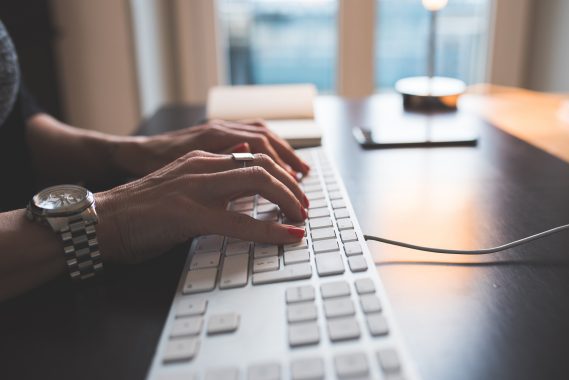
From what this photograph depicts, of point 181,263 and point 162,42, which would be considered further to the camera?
point 162,42

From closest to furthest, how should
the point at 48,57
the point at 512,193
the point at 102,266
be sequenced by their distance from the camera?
1. the point at 102,266
2. the point at 512,193
3. the point at 48,57

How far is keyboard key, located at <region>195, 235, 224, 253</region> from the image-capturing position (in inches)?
20.0

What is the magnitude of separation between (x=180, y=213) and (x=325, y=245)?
0.14m

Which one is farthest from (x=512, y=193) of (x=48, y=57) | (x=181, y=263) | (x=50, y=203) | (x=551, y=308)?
(x=48, y=57)

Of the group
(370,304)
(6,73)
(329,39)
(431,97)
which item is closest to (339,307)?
(370,304)

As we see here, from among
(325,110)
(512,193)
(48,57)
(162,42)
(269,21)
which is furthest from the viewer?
(269,21)

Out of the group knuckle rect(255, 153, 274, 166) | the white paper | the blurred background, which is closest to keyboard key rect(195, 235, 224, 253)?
knuckle rect(255, 153, 274, 166)

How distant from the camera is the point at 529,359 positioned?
361 millimetres

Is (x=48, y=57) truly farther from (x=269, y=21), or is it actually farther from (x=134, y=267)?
(x=134, y=267)

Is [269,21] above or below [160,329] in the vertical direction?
above

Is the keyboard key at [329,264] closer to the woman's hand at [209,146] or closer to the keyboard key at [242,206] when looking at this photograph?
the keyboard key at [242,206]

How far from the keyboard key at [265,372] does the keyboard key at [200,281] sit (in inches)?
4.6

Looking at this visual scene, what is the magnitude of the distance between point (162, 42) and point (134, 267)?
6.54 ft

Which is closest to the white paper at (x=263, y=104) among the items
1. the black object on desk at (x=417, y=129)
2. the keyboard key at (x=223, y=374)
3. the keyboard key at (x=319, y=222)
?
the black object on desk at (x=417, y=129)
